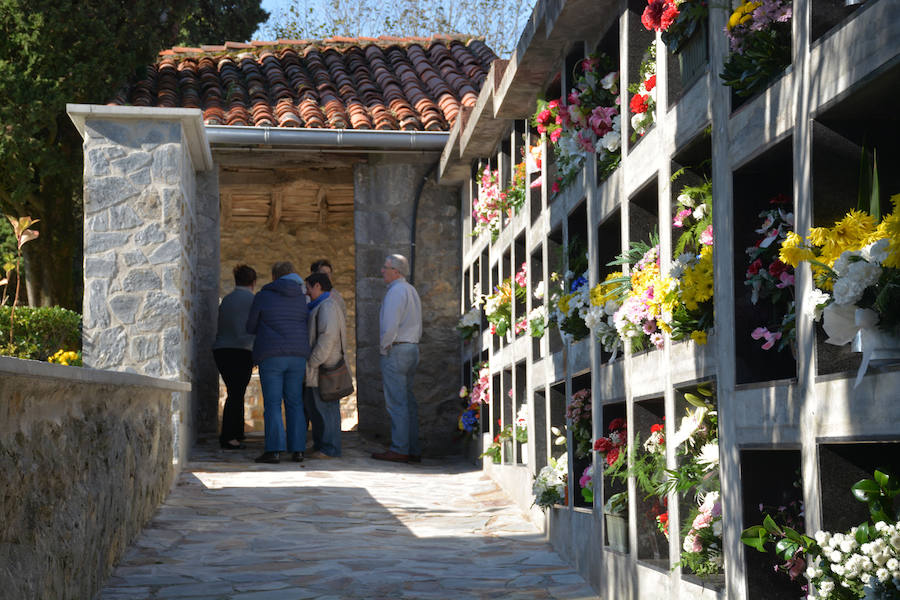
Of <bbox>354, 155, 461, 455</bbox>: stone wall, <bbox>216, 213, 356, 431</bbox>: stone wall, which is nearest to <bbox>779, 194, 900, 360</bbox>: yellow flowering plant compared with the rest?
<bbox>354, 155, 461, 455</bbox>: stone wall

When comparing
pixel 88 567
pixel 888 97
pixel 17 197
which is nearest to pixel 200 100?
pixel 17 197

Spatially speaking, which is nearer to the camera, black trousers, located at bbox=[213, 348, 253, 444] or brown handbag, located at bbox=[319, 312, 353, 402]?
brown handbag, located at bbox=[319, 312, 353, 402]

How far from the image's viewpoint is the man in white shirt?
8.70m

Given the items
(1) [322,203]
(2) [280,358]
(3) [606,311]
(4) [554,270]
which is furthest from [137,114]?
(1) [322,203]

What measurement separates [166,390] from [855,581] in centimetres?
491

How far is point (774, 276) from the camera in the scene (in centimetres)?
291

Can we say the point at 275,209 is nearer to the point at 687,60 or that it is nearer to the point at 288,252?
the point at 288,252

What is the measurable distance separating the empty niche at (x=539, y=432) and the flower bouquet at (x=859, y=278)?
3.59 meters

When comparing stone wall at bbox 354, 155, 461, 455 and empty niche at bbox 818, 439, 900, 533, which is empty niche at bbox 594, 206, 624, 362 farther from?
stone wall at bbox 354, 155, 461, 455

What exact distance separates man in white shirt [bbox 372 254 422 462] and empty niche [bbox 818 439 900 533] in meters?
6.27

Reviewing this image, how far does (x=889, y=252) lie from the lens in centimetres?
217

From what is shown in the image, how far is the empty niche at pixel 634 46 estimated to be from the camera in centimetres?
429

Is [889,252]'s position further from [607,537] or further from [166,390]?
[166,390]

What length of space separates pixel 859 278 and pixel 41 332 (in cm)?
935
